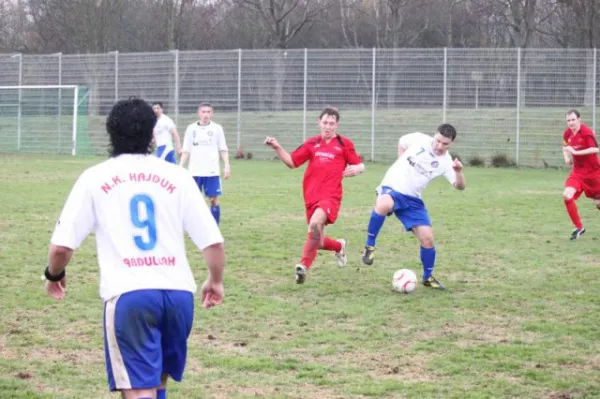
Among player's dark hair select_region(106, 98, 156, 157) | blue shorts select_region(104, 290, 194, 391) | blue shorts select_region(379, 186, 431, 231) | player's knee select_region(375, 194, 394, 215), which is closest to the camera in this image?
blue shorts select_region(104, 290, 194, 391)

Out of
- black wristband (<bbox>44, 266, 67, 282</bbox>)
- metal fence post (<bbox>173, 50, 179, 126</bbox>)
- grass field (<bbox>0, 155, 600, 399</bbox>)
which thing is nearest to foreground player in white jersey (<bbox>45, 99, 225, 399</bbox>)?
black wristband (<bbox>44, 266, 67, 282</bbox>)

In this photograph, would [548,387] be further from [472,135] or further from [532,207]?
[472,135]

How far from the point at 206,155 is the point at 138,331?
9586mm

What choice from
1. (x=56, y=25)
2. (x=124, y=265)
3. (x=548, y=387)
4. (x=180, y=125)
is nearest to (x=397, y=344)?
(x=548, y=387)

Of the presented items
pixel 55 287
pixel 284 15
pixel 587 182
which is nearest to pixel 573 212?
pixel 587 182

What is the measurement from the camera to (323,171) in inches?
383

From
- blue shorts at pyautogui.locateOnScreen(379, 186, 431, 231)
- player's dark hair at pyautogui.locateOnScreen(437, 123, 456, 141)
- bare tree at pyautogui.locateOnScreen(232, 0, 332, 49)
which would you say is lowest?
blue shorts at pyautogui.locateOnScreen(379, 186, 431, 231)

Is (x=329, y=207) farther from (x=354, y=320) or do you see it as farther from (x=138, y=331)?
(x=138, y=331)

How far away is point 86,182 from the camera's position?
13.5 feet

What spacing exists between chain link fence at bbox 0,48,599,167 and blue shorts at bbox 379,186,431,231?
16.8m

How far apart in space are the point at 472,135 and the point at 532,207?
34.1 feet

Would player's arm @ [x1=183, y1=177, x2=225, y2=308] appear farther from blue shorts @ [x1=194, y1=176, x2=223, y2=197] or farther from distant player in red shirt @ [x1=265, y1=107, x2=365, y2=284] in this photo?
blue shorts @ [x1=194, y1=176, x2=223, y2=197]

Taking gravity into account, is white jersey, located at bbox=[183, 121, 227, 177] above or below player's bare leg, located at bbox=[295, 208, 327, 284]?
above

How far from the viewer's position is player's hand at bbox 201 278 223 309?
444 centimetres
